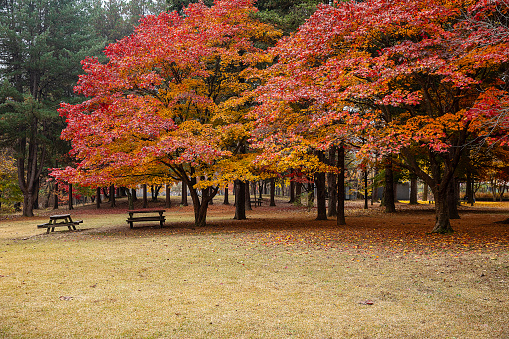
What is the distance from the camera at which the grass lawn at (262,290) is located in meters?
4.25

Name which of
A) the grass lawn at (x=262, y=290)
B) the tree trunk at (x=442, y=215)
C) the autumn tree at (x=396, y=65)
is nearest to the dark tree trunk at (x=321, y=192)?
the autumn tree at (x=396, y=65)

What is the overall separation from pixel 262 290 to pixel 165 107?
10683mm

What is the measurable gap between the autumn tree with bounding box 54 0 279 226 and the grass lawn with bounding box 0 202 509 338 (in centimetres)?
390

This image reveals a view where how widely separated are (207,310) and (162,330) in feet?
2.70

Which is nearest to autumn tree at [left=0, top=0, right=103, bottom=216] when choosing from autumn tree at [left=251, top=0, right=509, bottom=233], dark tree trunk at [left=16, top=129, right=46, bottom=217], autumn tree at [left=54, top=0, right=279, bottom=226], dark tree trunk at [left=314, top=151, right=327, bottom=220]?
dark tree trunk at [left=16, top=129, right=46, bottom=217]

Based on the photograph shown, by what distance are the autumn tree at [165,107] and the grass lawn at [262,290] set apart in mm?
3898

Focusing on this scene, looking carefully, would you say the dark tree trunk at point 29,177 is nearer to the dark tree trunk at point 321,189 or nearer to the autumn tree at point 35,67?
the autumn tree at point 35,67

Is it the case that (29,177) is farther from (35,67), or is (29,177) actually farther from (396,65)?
(396,65)

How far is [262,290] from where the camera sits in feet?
19.1

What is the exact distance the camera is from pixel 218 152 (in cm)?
1225

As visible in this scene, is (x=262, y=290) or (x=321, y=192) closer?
(x=262, y=290)

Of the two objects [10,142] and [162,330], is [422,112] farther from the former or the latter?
[10,142]

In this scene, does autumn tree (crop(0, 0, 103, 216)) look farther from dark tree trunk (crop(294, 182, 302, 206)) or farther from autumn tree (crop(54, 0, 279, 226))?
dark tree trunk (crop(294, 182, 302, 206))

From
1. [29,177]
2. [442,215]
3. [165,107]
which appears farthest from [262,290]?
[29,177]
